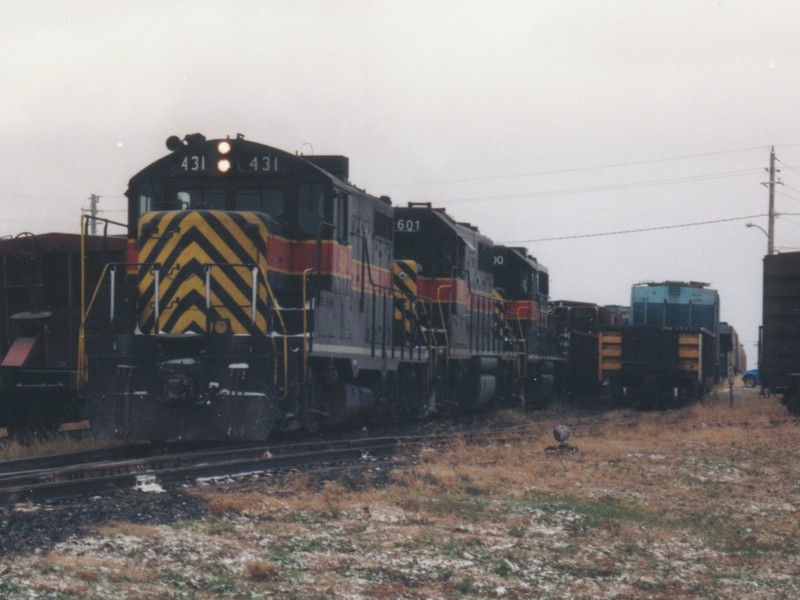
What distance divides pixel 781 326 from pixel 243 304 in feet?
51.4

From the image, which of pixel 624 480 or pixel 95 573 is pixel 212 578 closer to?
pixel 95 573

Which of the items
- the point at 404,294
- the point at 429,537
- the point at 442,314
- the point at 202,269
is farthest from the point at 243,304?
the point at 442,314

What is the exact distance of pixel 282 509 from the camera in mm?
10055

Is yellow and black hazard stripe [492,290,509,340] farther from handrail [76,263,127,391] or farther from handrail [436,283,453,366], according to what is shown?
handrail [76,263,127,391]

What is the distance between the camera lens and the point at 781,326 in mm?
26375

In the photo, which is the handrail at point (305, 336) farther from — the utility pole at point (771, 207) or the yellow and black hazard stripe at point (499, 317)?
the utility pole at point (771, 207)

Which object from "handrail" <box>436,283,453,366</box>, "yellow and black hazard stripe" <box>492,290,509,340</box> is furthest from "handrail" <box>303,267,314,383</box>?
"yellow and black hazard stripe" <box>492,290,509,340</box>

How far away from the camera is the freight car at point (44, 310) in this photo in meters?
17.2

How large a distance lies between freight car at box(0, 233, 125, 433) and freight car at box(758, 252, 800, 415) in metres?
15.4

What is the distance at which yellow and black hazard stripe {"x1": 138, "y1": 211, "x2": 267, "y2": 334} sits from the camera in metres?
14.9

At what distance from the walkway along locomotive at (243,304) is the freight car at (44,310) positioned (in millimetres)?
1408

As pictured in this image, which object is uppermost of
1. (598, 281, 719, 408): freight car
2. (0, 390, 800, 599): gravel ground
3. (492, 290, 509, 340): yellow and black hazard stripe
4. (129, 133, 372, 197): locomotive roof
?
(129, 133, 372, 197): locomotive roof

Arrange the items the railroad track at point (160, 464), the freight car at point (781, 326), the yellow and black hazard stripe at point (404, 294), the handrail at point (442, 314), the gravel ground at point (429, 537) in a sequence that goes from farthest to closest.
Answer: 1. the freight car at point (781, 326)
2. the handrail at point (442, 314)
3. the yellow and black hazard stripe at point (404, 294)
4. the railroad track at point (160, 464)
5. the gravel ground at point (429, 537)

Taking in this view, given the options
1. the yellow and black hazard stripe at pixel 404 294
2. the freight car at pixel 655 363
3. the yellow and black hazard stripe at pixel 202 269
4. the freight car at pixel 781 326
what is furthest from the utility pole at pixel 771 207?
the yellow and black hazard stripe at pixel 202 269
